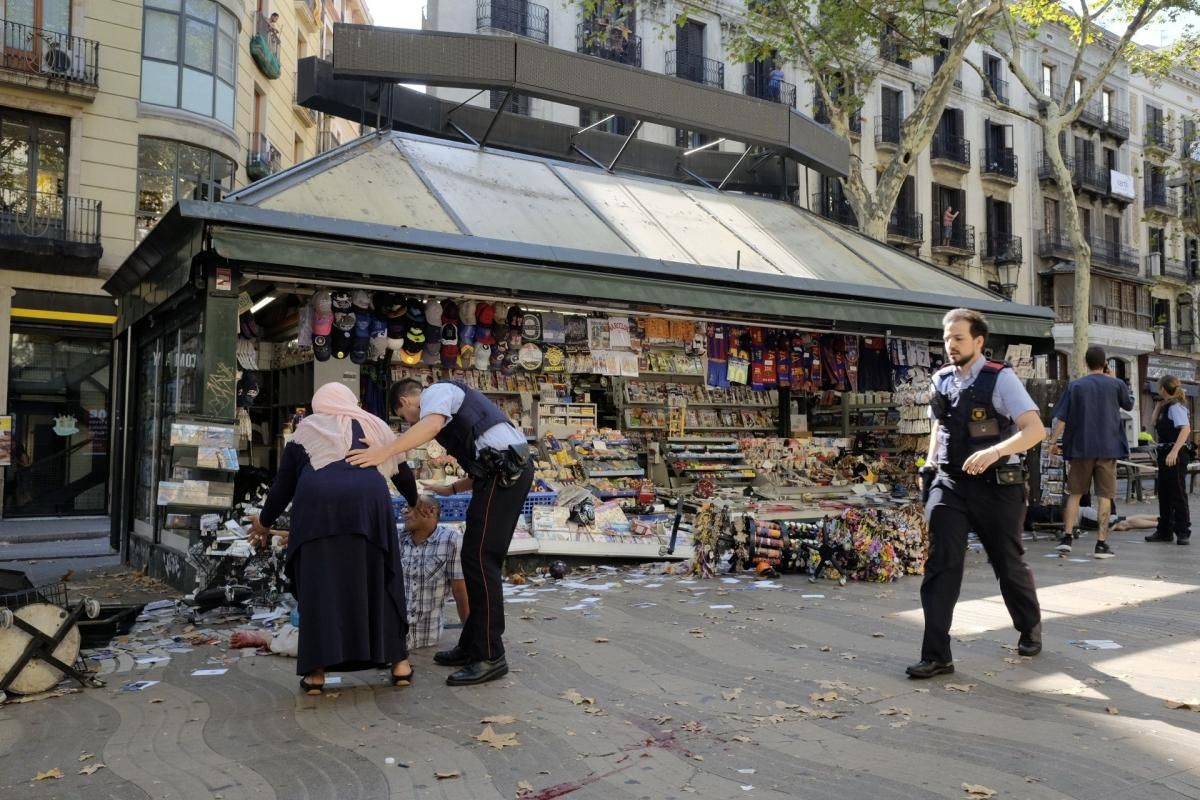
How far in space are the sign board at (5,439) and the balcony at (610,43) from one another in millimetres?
18277

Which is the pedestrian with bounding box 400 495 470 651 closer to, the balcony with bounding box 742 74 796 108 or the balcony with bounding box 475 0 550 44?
the balcony with bounding box 475 0 550 44

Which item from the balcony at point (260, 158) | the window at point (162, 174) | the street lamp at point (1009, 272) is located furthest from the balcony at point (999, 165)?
the window at point (162, 174)

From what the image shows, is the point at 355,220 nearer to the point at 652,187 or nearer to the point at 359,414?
the point at 359,414

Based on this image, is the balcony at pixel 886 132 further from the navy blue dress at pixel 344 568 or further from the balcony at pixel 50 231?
the navy blue dress at pixel 344 568

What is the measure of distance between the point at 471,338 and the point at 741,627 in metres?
4.77

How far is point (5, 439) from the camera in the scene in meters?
16.1

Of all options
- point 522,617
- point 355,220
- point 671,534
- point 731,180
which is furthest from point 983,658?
point 731,180

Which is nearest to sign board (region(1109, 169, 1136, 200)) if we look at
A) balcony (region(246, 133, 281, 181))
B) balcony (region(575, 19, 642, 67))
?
balcony (region(575, 19, 642, 67))

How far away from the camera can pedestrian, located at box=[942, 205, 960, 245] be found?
33375mm

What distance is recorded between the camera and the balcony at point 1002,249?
34531 millimetres

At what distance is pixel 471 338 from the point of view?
9906mm

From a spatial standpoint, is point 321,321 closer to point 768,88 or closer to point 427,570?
point 427,570

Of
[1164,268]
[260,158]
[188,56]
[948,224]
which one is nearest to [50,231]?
[188,56]

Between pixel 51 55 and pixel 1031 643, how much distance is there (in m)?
19.8
